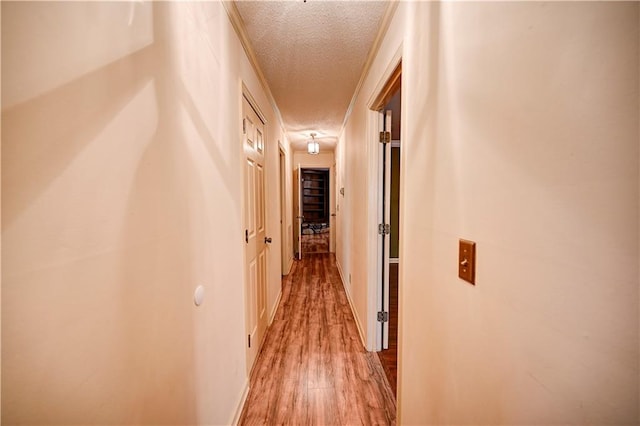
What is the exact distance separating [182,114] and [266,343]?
2071 millimetres

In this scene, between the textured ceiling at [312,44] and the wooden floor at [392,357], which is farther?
the wooden floor at [392,357]

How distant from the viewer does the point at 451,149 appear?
2.77 ft

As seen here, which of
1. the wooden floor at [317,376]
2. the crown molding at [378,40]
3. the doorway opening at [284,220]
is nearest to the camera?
the crown molding at [378,40]

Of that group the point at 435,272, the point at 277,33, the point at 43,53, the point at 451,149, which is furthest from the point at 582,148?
the point at 277,33

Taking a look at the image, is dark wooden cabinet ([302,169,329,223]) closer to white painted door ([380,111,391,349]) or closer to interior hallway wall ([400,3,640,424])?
white painted door ([380,111,391,349])

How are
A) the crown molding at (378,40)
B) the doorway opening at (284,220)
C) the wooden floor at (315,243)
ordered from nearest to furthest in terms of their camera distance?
1. the crown molding at (378,40)
2. the doorway opening at (284,220)
3. the wooden floor at (315,243)

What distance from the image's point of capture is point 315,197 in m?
8.69

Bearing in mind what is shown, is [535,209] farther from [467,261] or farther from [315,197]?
[315,197]

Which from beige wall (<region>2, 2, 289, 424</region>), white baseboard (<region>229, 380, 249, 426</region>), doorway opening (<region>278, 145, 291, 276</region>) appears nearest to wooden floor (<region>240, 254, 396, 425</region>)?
white baseboard (<region>229, 380, 249, 426</region>)

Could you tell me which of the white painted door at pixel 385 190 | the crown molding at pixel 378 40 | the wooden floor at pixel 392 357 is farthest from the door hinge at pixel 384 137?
the wooden floor at pixel 392 357

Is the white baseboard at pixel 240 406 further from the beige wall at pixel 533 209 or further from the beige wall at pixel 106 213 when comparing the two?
the beige wall at pixel 533 209

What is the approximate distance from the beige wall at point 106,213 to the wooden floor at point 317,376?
1.91 ft

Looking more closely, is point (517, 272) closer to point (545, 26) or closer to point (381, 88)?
point (545, 26)

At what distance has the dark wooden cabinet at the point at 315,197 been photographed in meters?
8.61
